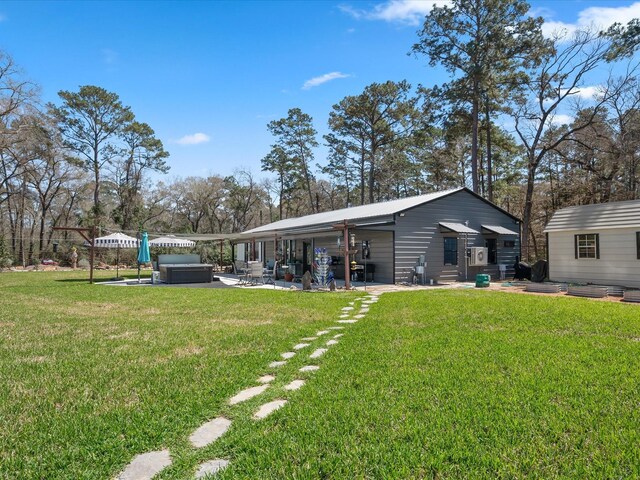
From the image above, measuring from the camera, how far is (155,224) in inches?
1400

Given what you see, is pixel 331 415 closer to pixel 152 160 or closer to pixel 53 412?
pixel 53 412

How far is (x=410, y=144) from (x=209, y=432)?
89.5ft

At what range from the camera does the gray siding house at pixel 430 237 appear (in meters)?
13.9

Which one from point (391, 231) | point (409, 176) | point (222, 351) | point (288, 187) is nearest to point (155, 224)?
point (288, 187)

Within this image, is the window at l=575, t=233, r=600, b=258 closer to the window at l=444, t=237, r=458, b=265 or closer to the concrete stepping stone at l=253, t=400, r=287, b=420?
the window at l=444, t=237, r=458, b=265

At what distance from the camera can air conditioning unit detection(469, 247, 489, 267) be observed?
14.8m

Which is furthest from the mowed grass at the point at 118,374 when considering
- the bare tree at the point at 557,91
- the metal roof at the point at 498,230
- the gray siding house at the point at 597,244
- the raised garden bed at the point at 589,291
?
the bare tree at the point at 557,91

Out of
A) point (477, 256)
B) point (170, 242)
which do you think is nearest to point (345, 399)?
point (477, 256)

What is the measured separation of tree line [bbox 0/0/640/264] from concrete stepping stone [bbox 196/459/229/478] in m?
20.0

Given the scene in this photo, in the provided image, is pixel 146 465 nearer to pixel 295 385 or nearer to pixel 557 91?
pixel 295 385

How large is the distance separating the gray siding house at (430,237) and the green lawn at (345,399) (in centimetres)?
778

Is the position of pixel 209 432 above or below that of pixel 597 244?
below

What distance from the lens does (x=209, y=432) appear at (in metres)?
2.63

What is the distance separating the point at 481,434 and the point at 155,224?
1451 inches
